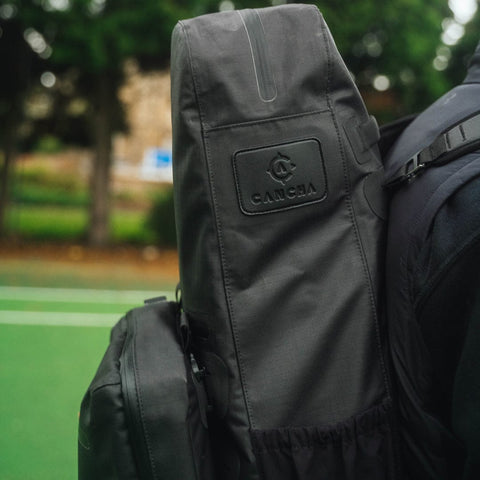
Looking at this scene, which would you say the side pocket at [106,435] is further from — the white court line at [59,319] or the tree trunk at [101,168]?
the tree trunk at [101,168]

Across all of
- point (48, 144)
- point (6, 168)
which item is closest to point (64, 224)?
point (48, 144)

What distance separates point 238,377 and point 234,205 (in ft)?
1.15

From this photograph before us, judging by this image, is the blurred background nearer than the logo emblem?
No

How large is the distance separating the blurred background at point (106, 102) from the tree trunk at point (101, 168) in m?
0.02

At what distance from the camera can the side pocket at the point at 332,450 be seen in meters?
1.27

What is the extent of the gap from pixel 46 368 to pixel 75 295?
2895mm

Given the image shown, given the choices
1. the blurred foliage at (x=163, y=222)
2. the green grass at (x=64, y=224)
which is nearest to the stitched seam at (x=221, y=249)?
the blurred foliage at (x=163, y=222)

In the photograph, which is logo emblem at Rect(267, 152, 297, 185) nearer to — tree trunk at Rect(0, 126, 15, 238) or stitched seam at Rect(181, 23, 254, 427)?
stitched seam at Rect(181, 23, 254, 427)

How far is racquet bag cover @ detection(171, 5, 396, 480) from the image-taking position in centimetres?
127

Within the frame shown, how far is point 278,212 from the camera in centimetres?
129

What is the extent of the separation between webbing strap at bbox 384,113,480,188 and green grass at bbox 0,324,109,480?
7.82ft

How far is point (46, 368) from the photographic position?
448cm

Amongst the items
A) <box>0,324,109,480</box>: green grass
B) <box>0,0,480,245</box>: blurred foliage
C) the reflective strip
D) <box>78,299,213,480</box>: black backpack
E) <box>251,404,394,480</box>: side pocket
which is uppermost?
<box>0,0,480,245</box>: blurred foliage

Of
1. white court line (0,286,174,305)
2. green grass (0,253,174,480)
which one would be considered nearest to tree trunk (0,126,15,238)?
white court line (0,286,174,305)
